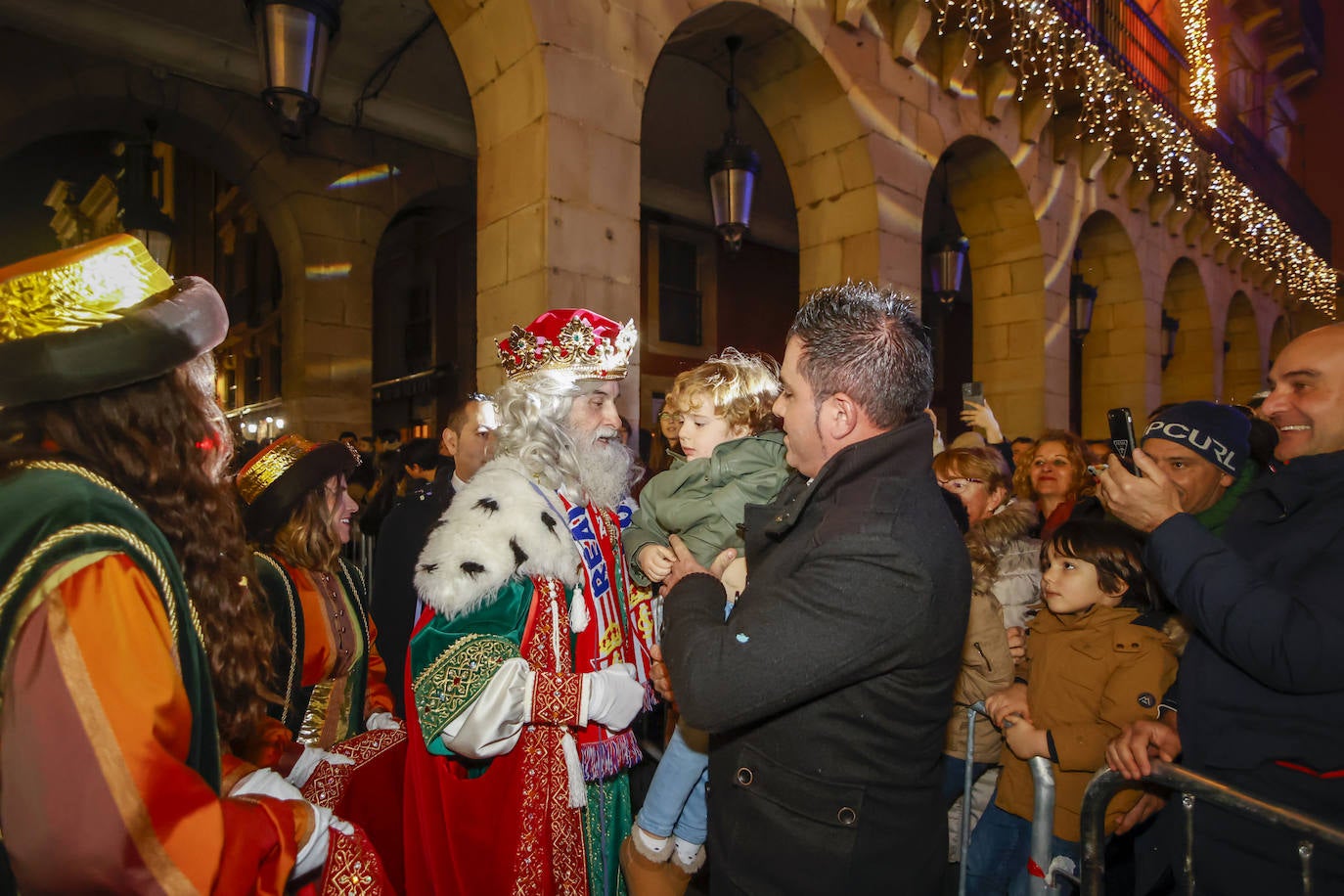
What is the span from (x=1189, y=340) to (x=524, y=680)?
15.6 meters

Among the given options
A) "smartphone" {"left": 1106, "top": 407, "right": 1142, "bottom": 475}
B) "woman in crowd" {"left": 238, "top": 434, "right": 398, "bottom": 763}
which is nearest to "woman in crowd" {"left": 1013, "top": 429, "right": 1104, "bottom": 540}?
"smartphone" {"left": 1106, "top": 407, "right": 1142, "bottom": 475}

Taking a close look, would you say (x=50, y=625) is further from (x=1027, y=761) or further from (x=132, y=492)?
(x=1027, y=761)

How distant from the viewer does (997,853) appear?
2.71 metres

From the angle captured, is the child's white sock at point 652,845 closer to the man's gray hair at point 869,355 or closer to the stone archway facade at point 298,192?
the man's gray hair at point 869,355

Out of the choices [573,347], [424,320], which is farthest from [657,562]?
[424,320]

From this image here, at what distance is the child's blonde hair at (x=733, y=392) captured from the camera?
8.58 ft

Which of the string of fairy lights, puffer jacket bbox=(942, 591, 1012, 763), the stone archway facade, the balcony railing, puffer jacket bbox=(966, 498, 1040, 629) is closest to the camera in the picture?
puffer jacket bbox=(942, 591, 1012, 763)

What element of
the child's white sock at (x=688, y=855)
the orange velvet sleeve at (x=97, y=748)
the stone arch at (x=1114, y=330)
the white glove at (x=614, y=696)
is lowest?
the child's white sock at (x=688, y=855)

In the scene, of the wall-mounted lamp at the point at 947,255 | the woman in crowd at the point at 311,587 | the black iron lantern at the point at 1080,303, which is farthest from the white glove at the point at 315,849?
the black iron lantern at the point at 1080,303

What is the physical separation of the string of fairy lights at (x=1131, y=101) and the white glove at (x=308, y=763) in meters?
7.11

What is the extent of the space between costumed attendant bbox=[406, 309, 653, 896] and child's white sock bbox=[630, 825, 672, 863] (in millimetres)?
126

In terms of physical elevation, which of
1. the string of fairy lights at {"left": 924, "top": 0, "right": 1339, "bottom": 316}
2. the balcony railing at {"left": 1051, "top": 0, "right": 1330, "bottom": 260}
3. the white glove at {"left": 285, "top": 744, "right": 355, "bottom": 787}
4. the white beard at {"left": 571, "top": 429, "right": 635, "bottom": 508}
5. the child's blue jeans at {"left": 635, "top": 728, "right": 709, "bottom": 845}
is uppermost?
the balcony railing at {"left": 1051, "top": 0, "right": 1330, "bottom": 260}

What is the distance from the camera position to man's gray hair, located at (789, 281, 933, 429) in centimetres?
158

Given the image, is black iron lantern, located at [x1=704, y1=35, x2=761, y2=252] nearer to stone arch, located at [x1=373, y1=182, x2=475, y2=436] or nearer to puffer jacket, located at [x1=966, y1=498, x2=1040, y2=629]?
puffer jacket, located at [x1=966, y1=498, x2=1040, y2=629]
